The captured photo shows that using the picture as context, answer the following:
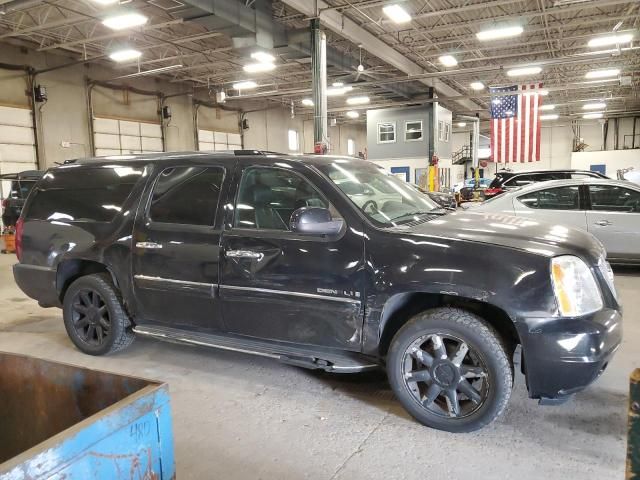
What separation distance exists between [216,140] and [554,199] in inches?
796

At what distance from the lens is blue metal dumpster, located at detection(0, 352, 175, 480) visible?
133cm

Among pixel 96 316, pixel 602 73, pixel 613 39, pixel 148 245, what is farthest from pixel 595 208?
pixel 602 73

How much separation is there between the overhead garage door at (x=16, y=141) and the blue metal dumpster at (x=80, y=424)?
1668 centimetres

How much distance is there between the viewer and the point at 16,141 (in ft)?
53.4

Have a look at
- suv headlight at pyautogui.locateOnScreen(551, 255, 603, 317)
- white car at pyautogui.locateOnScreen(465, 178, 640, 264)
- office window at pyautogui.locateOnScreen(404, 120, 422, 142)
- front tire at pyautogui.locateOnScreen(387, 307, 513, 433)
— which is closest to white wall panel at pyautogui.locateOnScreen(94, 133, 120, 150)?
office window at pyautogui.locateOnScreen(404, 120, 422, 142)

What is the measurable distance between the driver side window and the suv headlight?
5.17 ft

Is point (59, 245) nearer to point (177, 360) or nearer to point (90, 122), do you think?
point (177, 360)

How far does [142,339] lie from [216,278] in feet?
5.98

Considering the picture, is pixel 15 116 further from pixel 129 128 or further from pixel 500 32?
pixel 500 32

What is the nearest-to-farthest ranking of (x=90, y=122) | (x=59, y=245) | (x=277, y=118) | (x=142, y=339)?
(x=59, y=245), (x=142, y=339), (x=90, y=122), (x=277, y=118)

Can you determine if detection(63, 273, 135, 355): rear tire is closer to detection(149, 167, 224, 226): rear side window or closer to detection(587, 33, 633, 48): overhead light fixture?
detection(149, 167, 224, 226): rear side window

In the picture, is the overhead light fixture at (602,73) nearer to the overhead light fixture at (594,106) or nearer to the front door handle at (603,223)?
the overhead light fixture at (594,106)

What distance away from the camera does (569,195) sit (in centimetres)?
737

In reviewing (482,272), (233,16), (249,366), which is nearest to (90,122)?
(233,16)
